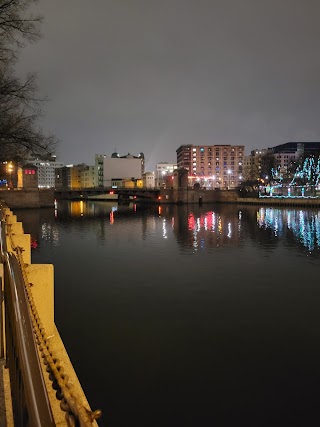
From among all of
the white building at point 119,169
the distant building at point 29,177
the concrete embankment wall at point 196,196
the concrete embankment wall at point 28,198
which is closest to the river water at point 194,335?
the concrete embankment wall at point 28,198

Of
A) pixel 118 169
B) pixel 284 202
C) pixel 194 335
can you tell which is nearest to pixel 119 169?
pixel 118 169

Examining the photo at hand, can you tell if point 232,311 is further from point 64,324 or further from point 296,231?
point 296,231

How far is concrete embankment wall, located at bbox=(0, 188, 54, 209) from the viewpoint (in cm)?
8941

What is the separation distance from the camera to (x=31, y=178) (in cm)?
9644

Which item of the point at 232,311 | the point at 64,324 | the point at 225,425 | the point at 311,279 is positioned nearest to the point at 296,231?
the point at 311,279

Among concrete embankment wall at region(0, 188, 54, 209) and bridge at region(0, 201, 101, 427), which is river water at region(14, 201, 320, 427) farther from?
concrete embankment wall at region(0, 188, 54, 209)

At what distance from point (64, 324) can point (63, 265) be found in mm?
12610

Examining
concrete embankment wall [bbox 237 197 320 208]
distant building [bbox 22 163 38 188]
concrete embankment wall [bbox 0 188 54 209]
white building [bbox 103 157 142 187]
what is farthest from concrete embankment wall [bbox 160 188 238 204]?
white building [bbox 103 157 142 187]

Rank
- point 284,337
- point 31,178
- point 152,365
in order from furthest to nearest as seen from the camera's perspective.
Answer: point 31,178 < point 284,337 < point 152,365

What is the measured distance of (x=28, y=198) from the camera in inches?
3674

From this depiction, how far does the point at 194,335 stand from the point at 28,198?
86.1m

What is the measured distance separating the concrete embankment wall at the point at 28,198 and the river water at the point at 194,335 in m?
63.9

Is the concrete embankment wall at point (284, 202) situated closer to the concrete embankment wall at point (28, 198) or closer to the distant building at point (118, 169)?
the concrete embankment wall at point (28, 198)

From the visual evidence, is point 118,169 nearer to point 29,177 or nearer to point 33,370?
point 29,177
